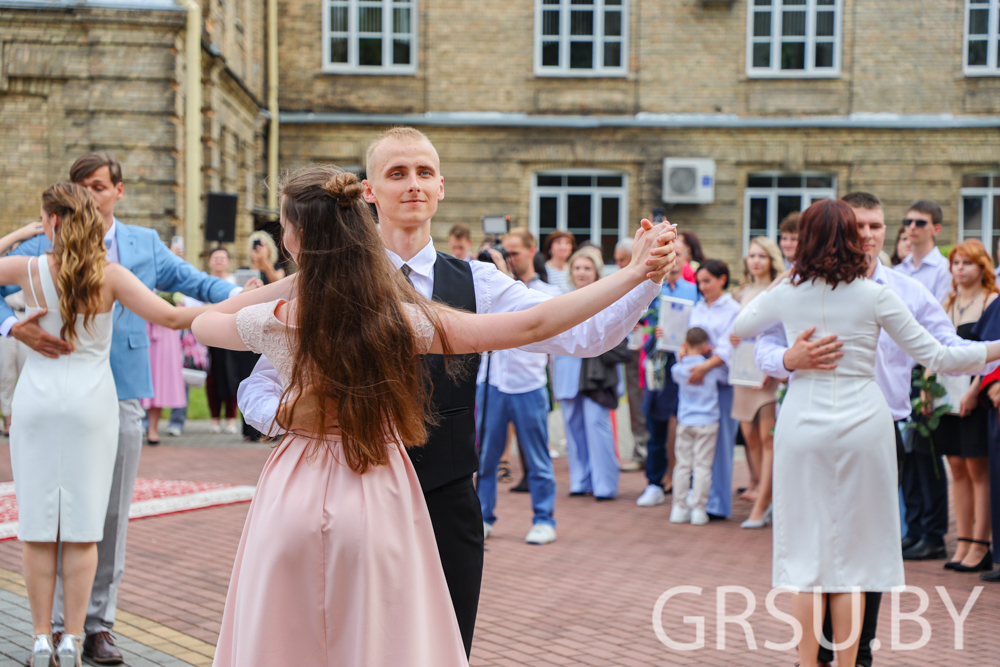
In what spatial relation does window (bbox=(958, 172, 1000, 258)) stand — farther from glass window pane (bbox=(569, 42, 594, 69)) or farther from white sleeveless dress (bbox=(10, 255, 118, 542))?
white sleeveless dress (bbox=(10, 255, 118, 542))

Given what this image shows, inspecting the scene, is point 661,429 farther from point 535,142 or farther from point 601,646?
point 535,142

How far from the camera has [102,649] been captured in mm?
4273

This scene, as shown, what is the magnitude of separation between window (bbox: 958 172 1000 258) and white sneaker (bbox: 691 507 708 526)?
15276mm

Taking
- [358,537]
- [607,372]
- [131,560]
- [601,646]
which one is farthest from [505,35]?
[358,537]

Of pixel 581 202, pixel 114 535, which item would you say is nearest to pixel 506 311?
pixel 114 535

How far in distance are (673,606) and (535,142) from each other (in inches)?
616

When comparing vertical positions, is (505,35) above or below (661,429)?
above

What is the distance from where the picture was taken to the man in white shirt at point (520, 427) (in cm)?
680

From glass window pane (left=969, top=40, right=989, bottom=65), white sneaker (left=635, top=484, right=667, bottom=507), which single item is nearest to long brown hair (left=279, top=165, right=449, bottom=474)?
white sneaker (left=635, top=484, right=667, bottom=507)

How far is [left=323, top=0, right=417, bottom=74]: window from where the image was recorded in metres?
20.2

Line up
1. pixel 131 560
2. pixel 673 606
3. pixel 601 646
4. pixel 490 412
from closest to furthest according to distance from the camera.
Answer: pixel 601 646, pixel 673 606, pixel 131 560, pixel 490 412

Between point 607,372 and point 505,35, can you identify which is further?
point 505,35

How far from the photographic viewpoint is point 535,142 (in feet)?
65.9

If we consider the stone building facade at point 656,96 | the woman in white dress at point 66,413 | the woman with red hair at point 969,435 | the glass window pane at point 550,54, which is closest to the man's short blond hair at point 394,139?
the woman in white dress at point 66,413
